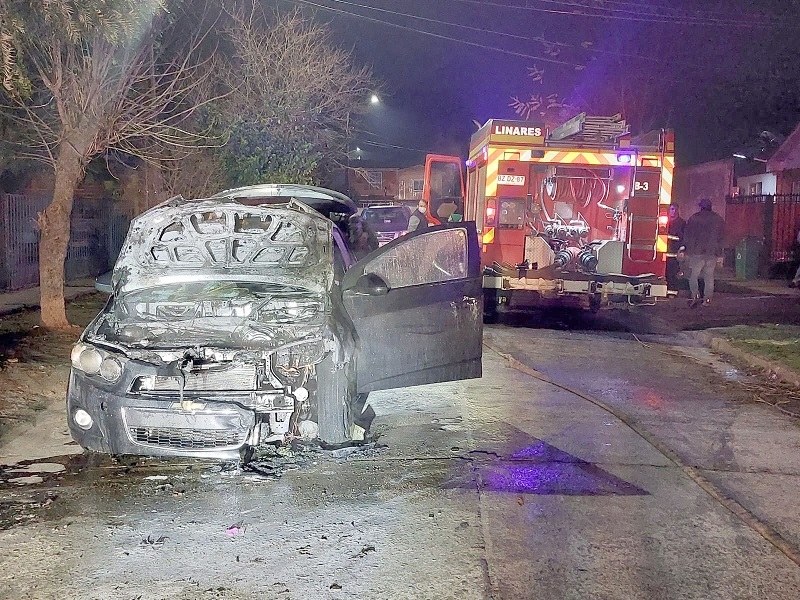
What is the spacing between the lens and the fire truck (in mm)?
12109

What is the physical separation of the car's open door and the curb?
394 cm

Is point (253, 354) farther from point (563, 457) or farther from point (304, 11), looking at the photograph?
point (304, 11)

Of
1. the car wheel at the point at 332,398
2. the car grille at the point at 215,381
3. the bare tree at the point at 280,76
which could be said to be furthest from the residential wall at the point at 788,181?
the car grille at the point at 215,381

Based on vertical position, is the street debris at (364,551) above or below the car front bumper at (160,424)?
below

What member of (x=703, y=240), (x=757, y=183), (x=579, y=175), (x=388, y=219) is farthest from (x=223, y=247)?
(x=757, y=183)

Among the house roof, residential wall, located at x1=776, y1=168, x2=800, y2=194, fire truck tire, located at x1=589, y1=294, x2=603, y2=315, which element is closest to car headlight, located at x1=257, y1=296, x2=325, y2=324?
fire truck tire, located at x1=589, y1=294, x2=603, y2=315

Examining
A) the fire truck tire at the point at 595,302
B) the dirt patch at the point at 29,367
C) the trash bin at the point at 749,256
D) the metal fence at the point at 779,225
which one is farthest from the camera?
the metal fence at the point at 779,225

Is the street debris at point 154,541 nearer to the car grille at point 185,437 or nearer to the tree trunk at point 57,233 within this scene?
the car grille at point 185,437

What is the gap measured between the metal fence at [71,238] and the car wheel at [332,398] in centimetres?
1075

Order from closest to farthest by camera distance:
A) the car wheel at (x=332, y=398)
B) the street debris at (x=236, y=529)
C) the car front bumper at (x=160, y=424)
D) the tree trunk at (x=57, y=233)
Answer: the street debris at (x=236, y=529), the car front bumper at (x=160, y=424), the car wheel at (x=332, y=398), the tree trunk at (x=57, y=233)

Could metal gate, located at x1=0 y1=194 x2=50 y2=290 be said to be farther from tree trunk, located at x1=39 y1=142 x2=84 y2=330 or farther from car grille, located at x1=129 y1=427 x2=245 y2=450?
car grille, located at x1=129 y1=427 x2=245 y2=450

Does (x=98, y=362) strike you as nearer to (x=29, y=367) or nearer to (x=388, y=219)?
(x=29, y=367)

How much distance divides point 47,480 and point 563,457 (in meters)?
3.58

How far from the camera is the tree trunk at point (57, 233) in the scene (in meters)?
9.91
